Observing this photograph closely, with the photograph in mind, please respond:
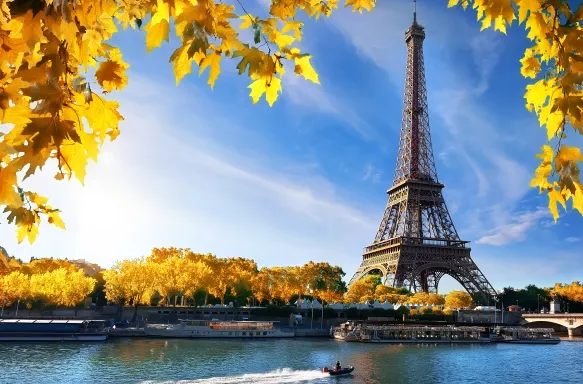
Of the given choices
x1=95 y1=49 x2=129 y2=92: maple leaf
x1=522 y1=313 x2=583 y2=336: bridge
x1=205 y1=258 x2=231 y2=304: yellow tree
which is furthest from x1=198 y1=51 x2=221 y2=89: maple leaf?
x1=522 y1=313 x2=583 y2=336: bridge

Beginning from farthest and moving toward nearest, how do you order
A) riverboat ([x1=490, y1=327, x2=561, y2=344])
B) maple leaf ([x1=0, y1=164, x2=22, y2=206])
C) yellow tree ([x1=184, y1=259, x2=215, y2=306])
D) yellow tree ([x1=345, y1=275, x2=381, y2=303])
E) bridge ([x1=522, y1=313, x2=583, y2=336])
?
yellow tree ([x1=345, y1=275, x2=381, y2=303]) → bridge ([x1=522, y1=313, x2=583, y2=336]) → yellow tree ([x1=184, y1=259, x2=215, y2=306]) → riverboat ([x1=490, y1=327, x2=561, y2=344]) → maple leaf ([x1=0, y1=164, x2=22, y2=206])

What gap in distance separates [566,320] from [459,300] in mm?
17815

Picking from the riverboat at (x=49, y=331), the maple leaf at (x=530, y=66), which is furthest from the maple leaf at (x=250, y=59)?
the riverboat at (x=49, y=331)

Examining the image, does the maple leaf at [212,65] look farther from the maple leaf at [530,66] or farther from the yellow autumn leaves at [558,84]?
the maple leaf at [530,66]

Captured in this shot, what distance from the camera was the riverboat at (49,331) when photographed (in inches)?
1663

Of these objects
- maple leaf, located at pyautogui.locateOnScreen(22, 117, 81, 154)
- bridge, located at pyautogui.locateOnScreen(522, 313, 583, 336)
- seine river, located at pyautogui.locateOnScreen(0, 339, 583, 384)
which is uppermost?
maple leaf, located at pyautogui.locateOnScreen(22, 117, 81, 154)

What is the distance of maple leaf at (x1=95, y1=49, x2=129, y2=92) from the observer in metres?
3.02

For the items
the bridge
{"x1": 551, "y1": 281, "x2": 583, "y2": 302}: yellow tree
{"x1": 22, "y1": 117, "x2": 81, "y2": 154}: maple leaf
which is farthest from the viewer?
{"x1": 551, "y1": 281, "x2": 583, "y2": 302}: yellow tree

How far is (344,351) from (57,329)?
27850 mm

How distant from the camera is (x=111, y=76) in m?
3.04

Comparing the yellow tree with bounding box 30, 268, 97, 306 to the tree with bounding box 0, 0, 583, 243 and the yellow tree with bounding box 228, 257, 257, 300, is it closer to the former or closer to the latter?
the yellow tree with bounding box 228, 257, 257, 300

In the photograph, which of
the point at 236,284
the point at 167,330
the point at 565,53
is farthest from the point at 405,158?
the point at 565,53

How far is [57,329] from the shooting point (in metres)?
44.3

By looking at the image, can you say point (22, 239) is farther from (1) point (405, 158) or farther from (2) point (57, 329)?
(1) point (405, 158)
